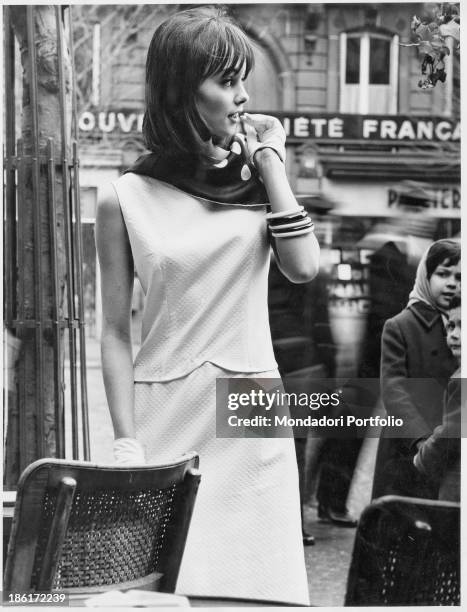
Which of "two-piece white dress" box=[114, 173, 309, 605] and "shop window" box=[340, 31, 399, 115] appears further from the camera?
"shop window" box=[340, 31, 399, 115]

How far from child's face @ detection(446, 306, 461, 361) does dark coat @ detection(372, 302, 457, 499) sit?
1 centimetres

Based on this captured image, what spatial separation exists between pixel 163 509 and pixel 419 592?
0.42 metres

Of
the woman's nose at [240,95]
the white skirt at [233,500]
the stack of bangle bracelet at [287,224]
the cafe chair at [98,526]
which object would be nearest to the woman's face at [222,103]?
the woman's nose at [240,95]

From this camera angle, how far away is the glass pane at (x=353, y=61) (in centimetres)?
270

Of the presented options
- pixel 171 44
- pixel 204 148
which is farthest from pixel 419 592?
pixel 171 44

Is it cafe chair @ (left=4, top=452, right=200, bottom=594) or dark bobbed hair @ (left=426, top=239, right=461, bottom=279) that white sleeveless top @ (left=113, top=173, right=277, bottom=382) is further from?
dark bobbed hair @ (left=426, top=239, right=461, bottom=279)

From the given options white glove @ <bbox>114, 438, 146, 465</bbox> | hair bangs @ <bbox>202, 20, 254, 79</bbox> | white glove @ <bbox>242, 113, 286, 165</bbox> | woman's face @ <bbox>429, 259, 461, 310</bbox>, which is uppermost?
hair bangs @ <bbox>202, 20, 254, 79</bbox>

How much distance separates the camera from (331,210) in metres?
2.79

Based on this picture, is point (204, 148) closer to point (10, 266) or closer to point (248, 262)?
point (248, 262)

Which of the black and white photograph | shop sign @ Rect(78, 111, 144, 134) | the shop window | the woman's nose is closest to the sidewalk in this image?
the black and white photograph

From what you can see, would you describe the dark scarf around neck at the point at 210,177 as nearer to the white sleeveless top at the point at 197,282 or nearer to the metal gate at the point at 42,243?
the white sleeveless top at the point at 197,282

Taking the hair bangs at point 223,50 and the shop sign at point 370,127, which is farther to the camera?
the shop sign at point 370,127

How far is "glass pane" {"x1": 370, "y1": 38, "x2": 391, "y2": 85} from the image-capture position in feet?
8.84

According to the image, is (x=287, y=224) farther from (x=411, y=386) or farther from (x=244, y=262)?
(x=411, y=386)
